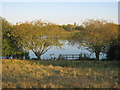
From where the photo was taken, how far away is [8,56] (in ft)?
69.1

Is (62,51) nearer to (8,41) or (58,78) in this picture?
(8,41)

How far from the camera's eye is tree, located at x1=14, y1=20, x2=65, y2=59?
2052 cm

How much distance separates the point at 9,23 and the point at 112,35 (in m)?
10.9

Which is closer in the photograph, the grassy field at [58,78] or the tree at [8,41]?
the grassy field at [58,78]

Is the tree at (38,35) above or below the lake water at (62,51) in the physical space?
above

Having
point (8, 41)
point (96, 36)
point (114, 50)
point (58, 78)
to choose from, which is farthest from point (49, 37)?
point (58, 78)

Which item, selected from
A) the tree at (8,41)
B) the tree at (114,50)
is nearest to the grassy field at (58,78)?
the tree at (114,50)

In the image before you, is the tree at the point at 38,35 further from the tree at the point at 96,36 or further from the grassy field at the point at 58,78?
the grassy field at the point at 58,78

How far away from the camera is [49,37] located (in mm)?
21047

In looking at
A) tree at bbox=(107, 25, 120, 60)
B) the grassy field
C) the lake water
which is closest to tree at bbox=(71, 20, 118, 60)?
tree at bbox=(107, 25, 120, 60)

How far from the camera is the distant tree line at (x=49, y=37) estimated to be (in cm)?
1984

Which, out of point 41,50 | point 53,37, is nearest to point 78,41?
point 53,37

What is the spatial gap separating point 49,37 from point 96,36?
16.5ft

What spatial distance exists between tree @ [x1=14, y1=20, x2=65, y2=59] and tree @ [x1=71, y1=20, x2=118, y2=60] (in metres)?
1.99
